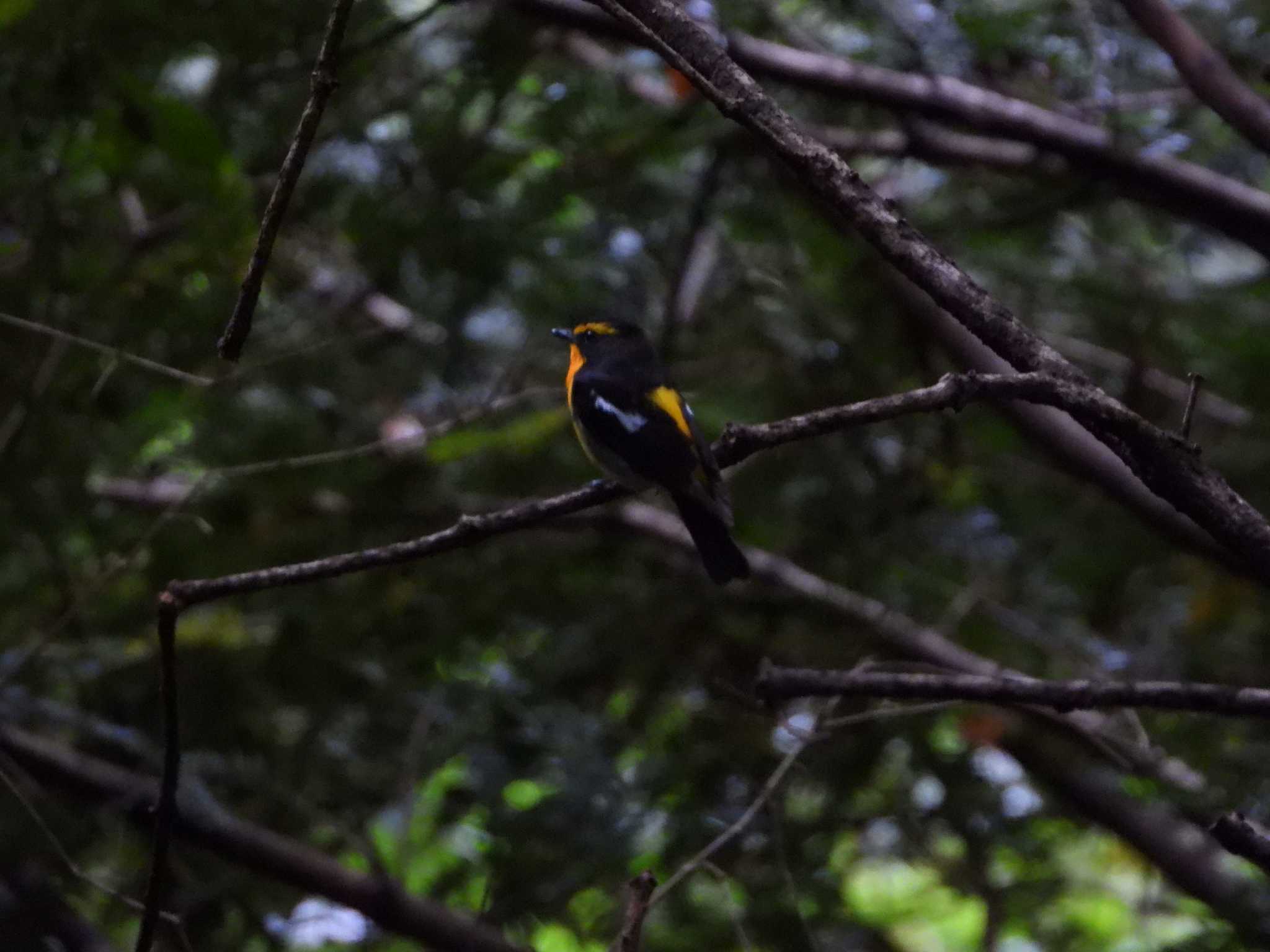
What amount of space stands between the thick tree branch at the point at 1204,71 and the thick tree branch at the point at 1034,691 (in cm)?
157

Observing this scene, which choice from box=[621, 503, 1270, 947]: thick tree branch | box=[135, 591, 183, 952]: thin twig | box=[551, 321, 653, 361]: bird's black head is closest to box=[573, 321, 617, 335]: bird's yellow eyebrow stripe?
box=[551, 321, 653, 361]: bird's black head

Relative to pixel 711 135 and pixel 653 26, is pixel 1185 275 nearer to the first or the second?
pixel 711 135

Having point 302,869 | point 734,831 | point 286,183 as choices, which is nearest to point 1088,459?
point 734,831

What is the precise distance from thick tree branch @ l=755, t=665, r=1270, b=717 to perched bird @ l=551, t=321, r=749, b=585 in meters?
0.52

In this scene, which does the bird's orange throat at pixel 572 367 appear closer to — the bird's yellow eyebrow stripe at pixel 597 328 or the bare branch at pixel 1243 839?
the bird's yellow eyebrow stripe at pixel 597 328

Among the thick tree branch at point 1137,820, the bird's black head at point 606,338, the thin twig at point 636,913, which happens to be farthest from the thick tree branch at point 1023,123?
the thin twig at point 636,913

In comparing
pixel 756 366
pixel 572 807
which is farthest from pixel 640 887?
pixel 756 366

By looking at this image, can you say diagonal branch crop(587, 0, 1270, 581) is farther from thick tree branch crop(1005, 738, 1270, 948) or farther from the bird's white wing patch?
thick tree branch crop(1005, 738, 1270, 948)

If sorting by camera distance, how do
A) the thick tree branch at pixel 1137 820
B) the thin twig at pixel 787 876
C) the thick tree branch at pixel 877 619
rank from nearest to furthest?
the thin twig at pixel 787 876, the thick tree branch at pixel 1137 820, the thick tree branch at pixel 877 619

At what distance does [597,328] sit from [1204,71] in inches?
71.8

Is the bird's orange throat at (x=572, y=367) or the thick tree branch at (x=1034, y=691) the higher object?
the bird's orange throat at (x=572, y=367)

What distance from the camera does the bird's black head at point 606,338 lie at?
401 cm

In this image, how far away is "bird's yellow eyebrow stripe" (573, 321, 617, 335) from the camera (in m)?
4.20

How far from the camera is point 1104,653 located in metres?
4.34
